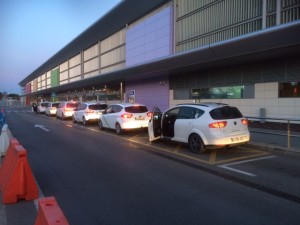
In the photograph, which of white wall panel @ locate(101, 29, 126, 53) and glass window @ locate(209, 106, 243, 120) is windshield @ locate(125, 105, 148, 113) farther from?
white wall panel @ locate(101, 29, 126, 53)

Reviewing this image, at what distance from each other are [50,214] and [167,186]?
412 cm

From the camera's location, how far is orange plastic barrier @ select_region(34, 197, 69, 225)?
9.16ft

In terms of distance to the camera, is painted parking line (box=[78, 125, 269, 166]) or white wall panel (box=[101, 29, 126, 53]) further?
white wall panel (box=[101, 29, 126, 53])

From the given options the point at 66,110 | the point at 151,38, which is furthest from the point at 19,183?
the point at 66,110

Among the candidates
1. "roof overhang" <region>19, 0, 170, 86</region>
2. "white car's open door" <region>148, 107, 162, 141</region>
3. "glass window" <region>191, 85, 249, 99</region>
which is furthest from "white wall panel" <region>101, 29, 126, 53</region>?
"white car's open door" <region>148, 107, 162, 141</region>

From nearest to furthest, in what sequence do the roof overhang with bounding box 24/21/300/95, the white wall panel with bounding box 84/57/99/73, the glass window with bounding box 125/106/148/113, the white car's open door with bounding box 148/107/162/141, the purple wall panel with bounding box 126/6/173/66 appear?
the white car's open door with bounding box 148/107/162/141, the roof overhang with bounding box 24/21/300/95, the glass window with bounding box 125/106/148/113, the purple wall panel with bounding box 126/6/173/66, the white wall panel with bounding box 84/57/99/73

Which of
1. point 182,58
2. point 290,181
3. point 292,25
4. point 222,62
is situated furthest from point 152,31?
point 290,181

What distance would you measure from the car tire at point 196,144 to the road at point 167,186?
0.72 ft

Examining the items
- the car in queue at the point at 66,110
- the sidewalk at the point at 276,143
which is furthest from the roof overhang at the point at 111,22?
the sidewalk at the point at 276,143

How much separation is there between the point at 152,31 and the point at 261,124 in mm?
14475

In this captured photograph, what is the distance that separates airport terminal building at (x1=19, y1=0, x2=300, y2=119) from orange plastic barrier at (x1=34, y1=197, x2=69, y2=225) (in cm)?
1176

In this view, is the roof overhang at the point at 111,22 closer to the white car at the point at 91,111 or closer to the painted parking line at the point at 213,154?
the white car at the point at 91,111

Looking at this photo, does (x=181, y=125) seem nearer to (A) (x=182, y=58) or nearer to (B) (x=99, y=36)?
(A) (x=182, y=58)

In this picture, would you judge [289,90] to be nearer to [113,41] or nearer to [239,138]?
[239,138]
